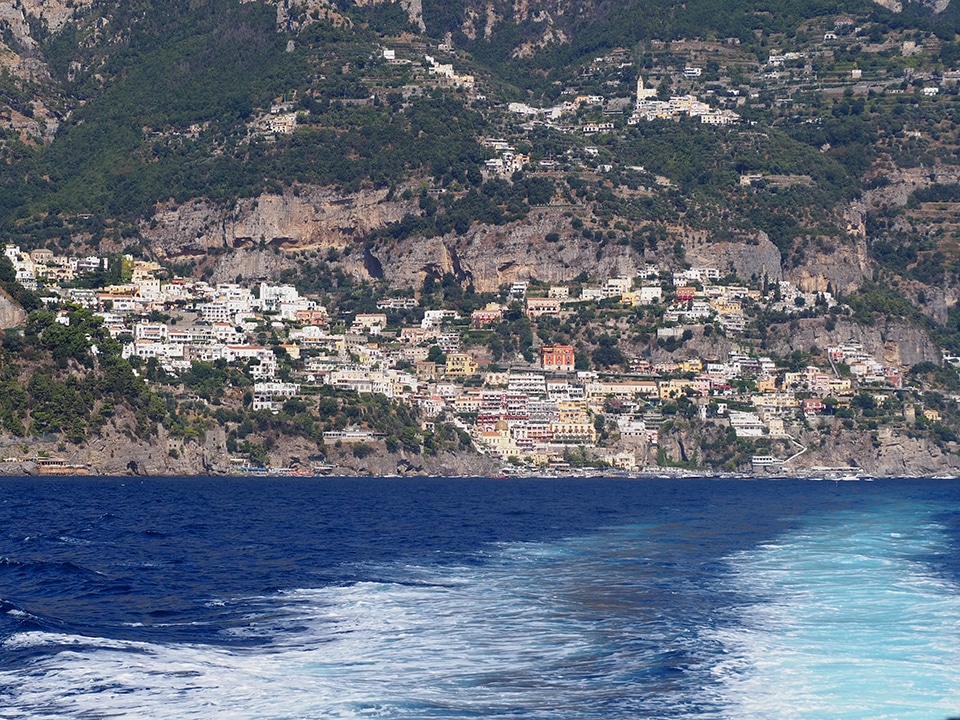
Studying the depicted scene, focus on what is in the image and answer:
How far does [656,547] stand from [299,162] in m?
121

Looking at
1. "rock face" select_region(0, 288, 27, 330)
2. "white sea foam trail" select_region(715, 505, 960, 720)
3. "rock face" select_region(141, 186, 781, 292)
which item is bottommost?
"white sea foam trail" select_region(715, 505, 960, 720)

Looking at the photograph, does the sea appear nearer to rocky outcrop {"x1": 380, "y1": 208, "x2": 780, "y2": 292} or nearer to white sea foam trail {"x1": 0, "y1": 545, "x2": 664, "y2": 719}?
white sea foam trail {"x1": 0, "y1": 545, "x2": 664, "y2": 719}

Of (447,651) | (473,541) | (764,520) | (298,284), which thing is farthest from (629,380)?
(447,651)

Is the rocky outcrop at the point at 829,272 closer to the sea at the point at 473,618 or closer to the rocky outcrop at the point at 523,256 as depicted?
the rocky outcrop at the point at 523,256

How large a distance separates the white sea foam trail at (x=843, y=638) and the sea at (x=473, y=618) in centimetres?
9

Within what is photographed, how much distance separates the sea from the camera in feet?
102

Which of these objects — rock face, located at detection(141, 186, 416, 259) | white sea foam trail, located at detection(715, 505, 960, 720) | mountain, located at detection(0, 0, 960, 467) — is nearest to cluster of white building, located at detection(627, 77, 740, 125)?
mountain, located at detection(0, 0, 960, 467)

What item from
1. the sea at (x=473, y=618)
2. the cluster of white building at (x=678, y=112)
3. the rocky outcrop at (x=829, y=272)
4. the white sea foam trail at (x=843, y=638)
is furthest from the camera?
the cluster of white building at (x=678, y=112)

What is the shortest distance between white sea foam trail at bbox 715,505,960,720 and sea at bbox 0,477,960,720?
0.30 ft

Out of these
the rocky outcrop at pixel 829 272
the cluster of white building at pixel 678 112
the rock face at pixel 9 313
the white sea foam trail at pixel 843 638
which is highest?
the cluster of white building at pixel 678 112

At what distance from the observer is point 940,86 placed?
197750 mm

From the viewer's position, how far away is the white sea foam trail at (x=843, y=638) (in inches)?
1232

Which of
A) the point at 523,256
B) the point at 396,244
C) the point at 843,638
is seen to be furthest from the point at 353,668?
the point at 396,244

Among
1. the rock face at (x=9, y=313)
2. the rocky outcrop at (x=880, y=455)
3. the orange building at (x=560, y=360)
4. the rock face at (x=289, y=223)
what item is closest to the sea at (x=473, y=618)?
the rock face at (x=9, y=313)
